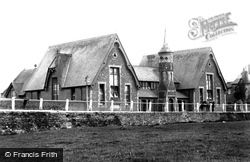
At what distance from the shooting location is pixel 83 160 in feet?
48.3

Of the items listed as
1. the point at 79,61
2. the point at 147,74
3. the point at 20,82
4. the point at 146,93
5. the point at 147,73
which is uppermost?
the point at 79,61

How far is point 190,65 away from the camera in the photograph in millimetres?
56594

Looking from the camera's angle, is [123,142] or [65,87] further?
[65,87]

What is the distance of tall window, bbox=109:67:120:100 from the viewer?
146ft

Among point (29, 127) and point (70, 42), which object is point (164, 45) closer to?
point (70, 42)

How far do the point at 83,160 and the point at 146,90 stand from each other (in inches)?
1482

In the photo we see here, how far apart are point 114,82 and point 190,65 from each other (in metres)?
15.0

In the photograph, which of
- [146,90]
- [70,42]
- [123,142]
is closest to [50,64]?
[70,42]

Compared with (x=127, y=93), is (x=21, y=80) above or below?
above

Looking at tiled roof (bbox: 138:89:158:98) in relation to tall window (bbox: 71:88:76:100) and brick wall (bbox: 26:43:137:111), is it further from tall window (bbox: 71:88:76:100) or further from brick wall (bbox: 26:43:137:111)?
tall window (bbox: 71:88:76:100)

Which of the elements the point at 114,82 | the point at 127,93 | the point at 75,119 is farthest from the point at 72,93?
the point at 75,119

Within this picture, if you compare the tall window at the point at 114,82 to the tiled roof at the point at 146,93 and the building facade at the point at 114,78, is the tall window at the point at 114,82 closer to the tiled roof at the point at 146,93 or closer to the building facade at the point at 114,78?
the building facade at the point at 114,78

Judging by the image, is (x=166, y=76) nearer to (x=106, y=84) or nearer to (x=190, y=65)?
(x=190, y=65)

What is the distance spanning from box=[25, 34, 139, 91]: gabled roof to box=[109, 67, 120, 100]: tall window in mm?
1458
